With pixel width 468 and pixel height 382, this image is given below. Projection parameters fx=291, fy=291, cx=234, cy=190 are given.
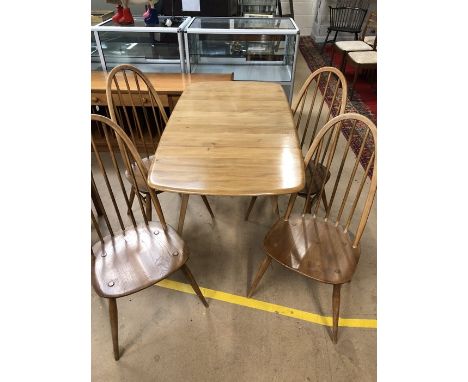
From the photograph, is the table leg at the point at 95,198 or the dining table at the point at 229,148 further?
the table leg at the point at 95,198

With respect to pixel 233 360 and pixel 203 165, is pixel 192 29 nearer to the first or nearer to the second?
pixel 203 165

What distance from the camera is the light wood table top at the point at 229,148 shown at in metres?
1.02

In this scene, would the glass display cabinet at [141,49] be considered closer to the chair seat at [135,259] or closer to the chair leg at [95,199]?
the chair leg at [95,199]

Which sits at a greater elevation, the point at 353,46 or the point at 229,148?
the point at 353,46

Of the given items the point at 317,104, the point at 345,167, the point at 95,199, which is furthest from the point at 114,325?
the point at 317,104

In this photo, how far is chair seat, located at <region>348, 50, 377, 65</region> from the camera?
124 inches

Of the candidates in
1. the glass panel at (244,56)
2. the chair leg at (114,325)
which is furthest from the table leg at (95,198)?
the glass panel at (244,56)

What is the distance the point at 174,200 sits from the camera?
79.4 inches

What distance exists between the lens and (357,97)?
342 cm

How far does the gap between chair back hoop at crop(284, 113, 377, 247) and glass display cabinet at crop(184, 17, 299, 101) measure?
0.78m

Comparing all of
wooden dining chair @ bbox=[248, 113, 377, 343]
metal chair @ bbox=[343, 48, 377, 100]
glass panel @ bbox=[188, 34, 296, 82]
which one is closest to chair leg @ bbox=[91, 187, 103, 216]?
wooden dining chair @ bbox=[248, 113, 377, 343]

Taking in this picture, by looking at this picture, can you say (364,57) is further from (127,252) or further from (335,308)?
(127,252)

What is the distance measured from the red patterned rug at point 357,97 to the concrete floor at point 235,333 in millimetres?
937

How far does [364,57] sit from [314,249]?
2.88 metres
